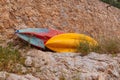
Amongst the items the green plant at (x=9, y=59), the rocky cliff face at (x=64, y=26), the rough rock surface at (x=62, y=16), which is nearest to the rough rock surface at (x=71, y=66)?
the rocky cliff face at (x=64, y=26)

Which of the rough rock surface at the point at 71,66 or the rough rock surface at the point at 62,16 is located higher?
the rough rock surface at the point at 71,66

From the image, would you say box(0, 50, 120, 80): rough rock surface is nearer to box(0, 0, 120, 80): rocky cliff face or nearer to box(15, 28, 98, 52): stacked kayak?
box(0, 0, 120, 80): rocky cliff face

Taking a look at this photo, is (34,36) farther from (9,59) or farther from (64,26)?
(64,26)

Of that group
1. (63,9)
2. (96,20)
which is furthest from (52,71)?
(96,20)

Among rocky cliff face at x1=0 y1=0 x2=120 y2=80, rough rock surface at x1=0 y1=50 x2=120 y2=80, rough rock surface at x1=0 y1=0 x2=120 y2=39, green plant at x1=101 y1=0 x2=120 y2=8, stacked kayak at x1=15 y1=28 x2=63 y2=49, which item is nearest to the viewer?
rough rock surface at x1=0 y1=50 x2=120 y2=80

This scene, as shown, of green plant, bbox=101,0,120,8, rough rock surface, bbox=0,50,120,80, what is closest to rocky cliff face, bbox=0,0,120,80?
rough rock surface, bbox=0,50,120,80

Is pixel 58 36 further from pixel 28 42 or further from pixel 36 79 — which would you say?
pixel 36 79

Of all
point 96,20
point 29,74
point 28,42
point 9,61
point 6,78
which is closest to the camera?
point 6,78

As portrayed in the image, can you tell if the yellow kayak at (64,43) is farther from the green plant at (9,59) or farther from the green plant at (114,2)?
the green plant at (114,2)

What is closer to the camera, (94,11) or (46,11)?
(46,11)
